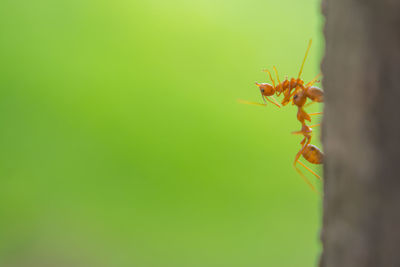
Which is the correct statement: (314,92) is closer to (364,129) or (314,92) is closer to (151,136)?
(364,129)

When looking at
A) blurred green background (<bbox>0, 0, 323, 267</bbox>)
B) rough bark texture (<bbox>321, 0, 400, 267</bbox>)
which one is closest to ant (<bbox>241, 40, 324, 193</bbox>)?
rough bark texture (<bbox>321, 0, 400, 267</bbox>)

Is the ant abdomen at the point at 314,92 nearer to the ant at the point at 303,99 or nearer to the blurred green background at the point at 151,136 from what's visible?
the ant at the point at 303,99

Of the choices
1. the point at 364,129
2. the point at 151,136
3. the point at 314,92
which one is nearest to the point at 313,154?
the point at 314,92

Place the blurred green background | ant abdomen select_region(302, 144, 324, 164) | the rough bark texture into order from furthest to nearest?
the blurred green background, ant abdomen select_region(302, 144, 324, 164), the rough bark texture

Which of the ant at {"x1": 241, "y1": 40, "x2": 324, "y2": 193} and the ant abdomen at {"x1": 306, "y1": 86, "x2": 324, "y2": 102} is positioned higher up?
the ant abdomen at {"x1": 306, "y1": 86, "x2": 324, "y2": 102}

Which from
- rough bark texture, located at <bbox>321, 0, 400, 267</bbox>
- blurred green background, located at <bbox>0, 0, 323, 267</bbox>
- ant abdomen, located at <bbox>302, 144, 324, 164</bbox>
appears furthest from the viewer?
blurred green background, located at <bbox>0, 0, 323, 267</bbox>

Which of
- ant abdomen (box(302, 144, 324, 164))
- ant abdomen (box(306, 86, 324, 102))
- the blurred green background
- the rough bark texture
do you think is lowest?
the blurred green background

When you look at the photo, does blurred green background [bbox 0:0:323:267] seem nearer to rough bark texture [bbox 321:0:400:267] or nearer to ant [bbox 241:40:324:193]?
ant [bbox 241:40:324:193]
